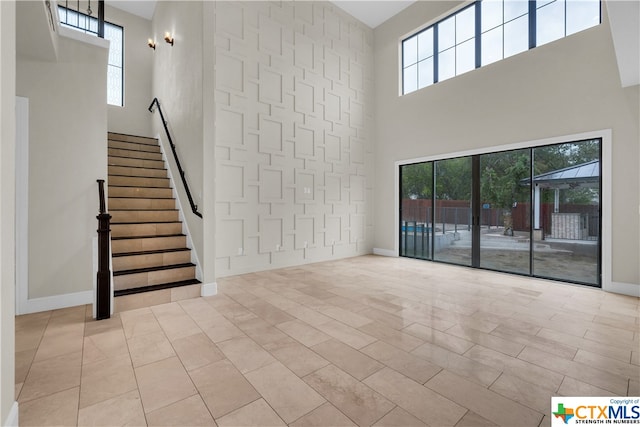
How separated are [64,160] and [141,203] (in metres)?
1.45

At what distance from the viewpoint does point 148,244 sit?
13.9 ft

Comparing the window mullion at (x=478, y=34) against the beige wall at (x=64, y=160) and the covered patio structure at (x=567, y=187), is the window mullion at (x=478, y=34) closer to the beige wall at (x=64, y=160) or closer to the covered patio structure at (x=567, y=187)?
the covered patio structure at (x=567, y=187)

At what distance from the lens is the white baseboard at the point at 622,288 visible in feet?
12.8

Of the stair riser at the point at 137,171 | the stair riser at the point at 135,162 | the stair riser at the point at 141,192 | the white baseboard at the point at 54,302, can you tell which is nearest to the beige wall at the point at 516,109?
the stair riser at the point at 141,192

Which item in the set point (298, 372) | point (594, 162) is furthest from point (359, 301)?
point (594, 162)

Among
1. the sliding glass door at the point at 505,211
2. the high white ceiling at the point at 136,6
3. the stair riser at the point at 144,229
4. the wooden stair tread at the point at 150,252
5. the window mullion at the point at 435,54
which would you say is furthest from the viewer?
the high white ceiling at the point at 136,6

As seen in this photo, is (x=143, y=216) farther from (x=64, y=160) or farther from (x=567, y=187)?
(x=567, y=187)

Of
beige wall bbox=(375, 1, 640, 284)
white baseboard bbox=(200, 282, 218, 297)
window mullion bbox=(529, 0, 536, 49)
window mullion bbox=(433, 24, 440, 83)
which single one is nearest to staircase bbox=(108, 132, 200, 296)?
white baseboard bbox=(200, 282, 218, 297)

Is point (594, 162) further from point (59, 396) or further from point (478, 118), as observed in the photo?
point (59, 396)

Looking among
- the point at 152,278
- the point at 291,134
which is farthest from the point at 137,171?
the point at 291,134

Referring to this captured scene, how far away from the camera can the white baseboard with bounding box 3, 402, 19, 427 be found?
1.46m

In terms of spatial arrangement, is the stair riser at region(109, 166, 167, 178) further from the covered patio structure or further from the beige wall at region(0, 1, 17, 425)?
the covered patio structure

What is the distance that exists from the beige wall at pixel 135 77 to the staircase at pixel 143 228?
195 centimetres

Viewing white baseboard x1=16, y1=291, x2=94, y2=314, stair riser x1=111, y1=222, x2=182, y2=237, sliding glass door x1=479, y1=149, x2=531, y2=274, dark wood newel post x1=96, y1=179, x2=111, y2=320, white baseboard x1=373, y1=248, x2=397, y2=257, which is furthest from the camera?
white baseboard x1=373, y1=248, x2=397, y2=257
